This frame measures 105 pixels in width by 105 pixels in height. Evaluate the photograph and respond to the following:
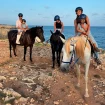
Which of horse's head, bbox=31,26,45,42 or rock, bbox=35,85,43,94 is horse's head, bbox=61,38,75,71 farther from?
horse's head, bbox=31,26,45,42

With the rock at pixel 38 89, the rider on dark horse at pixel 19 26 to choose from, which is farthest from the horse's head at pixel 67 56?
the rider on dark horse at pixel 19 26

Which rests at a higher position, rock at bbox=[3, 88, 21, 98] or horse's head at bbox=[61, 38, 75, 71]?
horse's head at bbox=[61, 38, 75, 71]

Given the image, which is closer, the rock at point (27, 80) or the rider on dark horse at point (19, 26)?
the rock at point (27, 80)

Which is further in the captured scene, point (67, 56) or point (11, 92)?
point (11, 92)

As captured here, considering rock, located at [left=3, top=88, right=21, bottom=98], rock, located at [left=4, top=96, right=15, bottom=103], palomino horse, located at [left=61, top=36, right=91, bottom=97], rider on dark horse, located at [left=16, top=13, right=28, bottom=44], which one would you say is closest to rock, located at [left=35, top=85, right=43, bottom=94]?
rock, located at [left=3, top=88, right=21, bottom=98]

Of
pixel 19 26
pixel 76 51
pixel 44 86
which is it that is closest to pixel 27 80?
pixel 44 86

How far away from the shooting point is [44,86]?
33.2 ft

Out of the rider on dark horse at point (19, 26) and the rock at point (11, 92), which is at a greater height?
the rider on dark horse at point (19, 26)

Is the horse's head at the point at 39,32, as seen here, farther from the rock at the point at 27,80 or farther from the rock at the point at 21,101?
the rock at the point at 21,101

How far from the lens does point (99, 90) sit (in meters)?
9.91

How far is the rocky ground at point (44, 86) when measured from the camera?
8.86 meters

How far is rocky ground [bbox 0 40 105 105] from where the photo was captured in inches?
349

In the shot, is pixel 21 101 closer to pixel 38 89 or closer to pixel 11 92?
pixel 11 92

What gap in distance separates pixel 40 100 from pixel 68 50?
7.04 feet
